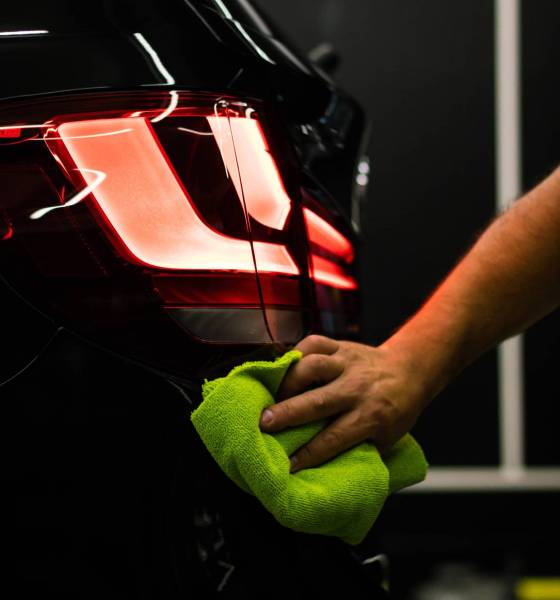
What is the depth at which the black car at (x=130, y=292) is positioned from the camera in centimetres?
61

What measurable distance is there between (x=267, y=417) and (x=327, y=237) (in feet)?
0.76

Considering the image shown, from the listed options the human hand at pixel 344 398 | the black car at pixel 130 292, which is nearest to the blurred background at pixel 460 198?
the human hand at pixel 344 398

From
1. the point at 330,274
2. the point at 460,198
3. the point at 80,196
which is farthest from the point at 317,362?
the point at 460,198

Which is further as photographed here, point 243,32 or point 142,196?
point 243,32

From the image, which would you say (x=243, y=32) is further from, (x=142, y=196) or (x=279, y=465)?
(x=279, y=465)

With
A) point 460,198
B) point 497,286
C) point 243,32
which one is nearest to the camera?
point 243,32

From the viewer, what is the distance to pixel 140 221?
0.63 metres

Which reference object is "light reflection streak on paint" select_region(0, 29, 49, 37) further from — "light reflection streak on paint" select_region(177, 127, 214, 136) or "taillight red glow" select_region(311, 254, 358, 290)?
"taillight red glow" select_region(311, 254, 358, 290)

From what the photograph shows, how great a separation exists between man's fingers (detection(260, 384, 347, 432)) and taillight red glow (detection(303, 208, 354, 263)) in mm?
152

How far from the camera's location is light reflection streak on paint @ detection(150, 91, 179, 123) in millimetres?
645

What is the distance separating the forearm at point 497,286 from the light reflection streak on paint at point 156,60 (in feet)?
1.18

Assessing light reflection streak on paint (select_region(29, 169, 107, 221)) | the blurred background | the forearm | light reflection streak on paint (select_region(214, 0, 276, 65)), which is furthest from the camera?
the blurred background

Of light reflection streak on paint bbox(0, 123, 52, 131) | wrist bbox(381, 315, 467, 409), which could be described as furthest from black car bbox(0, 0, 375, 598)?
wrist bbox(381, 315, 467, 409)

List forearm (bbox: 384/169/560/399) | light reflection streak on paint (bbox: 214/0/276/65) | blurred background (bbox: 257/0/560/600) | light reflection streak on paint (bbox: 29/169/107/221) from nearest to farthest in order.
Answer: light reflection streak on paint (bbox: 29/169/107/221) → light reflection streak on paint (bbox: 214/0/276/65) → forearm (bbox: 384/169/560/399) → blurred background (bbox: 257/0/560/600)
